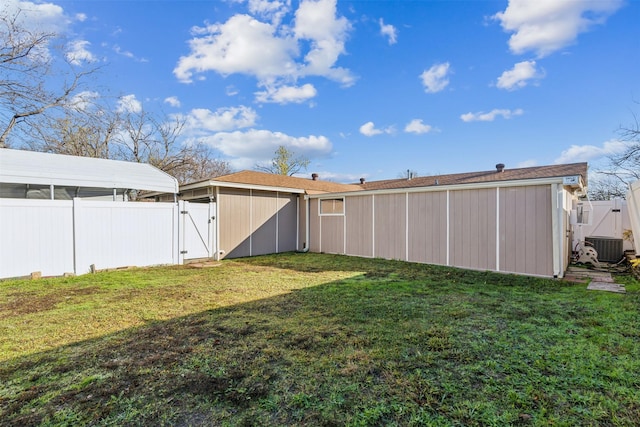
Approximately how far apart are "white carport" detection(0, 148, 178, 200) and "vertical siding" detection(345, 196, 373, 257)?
535 cm

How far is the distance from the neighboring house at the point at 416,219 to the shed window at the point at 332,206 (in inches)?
1.4

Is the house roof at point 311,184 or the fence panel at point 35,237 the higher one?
the house roof at point 311,184

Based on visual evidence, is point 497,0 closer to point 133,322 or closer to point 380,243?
point 380,243

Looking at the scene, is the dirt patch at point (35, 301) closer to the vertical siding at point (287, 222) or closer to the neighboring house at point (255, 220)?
the neighboring house at point (255, 220)

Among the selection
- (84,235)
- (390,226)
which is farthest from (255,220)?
(84,235)

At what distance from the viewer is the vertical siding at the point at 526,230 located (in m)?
6.04

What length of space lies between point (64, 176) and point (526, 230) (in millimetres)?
10486

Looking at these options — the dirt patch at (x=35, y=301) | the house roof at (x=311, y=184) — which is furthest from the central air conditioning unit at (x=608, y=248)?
the dirt patch at (x=35, y=301)

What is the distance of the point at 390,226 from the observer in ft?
28.0

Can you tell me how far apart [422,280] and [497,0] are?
24.2ft

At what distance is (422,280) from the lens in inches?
231

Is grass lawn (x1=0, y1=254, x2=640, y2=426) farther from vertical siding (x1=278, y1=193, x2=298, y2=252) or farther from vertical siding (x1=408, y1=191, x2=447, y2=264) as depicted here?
vertical siding (x1=278, y1=193, x2=298, y2=252)

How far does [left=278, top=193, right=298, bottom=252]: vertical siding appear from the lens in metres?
10.6

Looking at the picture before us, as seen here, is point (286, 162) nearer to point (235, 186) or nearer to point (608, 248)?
point (235, 186)
